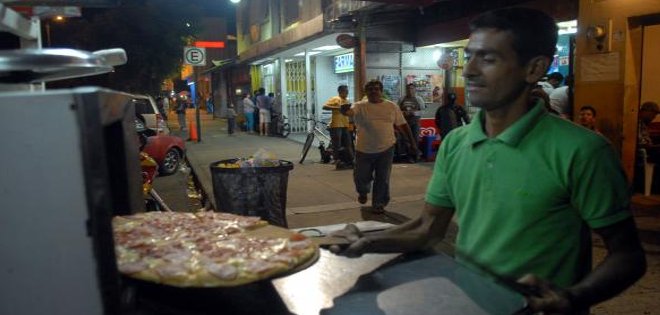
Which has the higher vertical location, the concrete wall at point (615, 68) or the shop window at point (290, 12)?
the shop window at point (290, 12)

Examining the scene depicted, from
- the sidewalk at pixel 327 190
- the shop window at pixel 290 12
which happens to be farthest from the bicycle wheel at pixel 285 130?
the sidewalk at pixel 327 190

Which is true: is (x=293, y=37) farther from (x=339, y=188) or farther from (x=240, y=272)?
(x=240, y=272)

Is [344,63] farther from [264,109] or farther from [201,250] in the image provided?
[201,250]

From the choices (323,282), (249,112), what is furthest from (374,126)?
(249,112)

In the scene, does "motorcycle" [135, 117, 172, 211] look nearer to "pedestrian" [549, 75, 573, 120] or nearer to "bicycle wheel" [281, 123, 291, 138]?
"pedestrian" [549, 75, 573, 120]

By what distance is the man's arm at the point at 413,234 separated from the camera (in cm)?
231

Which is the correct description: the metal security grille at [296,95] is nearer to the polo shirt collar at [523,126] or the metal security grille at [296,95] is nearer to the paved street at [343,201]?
the paved street at [343,201]

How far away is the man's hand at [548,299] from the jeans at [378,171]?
6746 millimetres

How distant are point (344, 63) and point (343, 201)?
37.1 feet

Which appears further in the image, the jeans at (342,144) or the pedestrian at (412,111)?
the pedestrian at (412,111)

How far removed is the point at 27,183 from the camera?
4.30 feet

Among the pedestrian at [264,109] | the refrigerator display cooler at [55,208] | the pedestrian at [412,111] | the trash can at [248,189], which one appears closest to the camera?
the refrigerator display cooler at [55,208]

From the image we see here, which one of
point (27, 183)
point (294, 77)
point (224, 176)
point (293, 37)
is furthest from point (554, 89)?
point (294, 77)

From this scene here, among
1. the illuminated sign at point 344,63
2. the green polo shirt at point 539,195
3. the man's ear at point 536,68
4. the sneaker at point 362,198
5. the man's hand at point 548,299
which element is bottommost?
the sneaker at point 362,198
